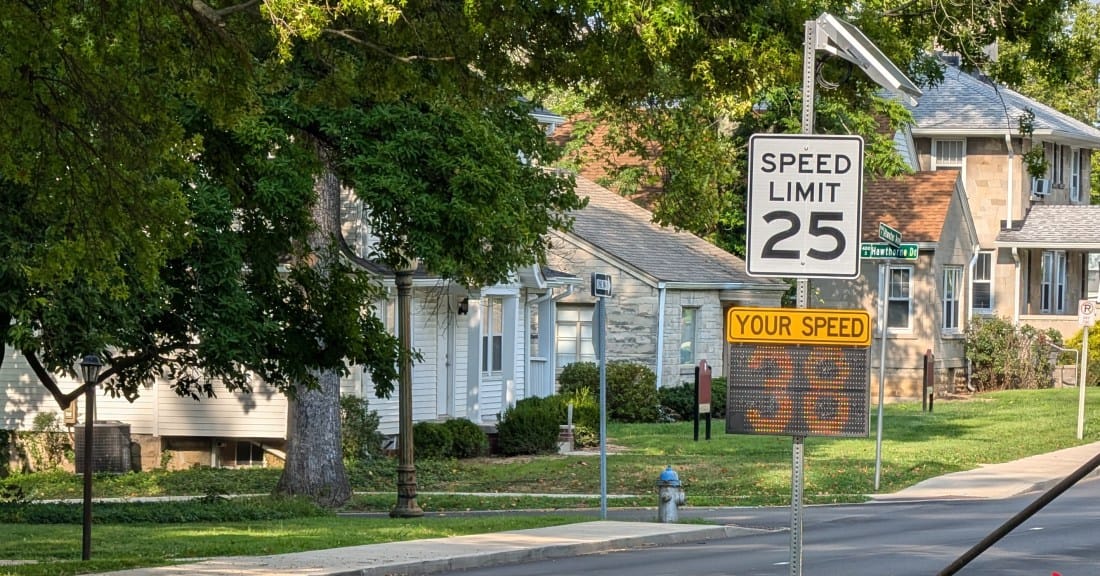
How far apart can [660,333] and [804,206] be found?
32534 mm

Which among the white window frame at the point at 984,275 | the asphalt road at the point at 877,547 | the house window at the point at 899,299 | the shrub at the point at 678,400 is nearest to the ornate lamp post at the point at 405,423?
the asphalt road at the point at 877,547

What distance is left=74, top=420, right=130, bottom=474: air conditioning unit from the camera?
1199 inches

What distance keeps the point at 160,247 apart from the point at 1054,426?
2621 centimetres

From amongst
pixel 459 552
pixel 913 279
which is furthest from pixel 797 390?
pixel 913 279

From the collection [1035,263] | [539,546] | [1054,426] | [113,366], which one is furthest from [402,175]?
[1035,263]

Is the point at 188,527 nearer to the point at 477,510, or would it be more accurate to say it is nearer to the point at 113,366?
the point at 113,366

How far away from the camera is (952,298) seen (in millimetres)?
48781

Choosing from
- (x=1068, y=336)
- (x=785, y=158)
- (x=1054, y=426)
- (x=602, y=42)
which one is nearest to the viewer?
(x=785, y=158)

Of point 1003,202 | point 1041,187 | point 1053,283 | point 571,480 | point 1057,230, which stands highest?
point 1041,187

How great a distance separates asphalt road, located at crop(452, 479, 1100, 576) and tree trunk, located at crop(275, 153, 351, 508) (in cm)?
563

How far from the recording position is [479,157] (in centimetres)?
2267

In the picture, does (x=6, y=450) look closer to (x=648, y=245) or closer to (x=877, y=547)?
(x=648, y=245)

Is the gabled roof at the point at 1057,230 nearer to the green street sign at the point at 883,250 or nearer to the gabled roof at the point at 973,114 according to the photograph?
the gabled roof at the point at 973,114

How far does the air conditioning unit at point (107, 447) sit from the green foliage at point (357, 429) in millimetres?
4145
